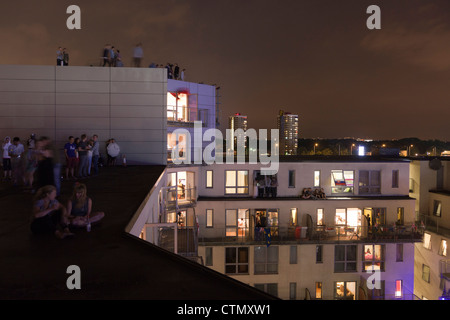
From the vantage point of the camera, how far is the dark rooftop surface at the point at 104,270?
3344 millimetres

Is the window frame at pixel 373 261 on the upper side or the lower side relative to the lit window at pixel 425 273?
upper

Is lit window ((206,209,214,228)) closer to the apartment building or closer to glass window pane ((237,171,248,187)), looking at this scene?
glass window pane ((237,171,248,187))

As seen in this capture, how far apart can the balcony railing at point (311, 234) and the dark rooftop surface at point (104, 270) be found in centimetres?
1721

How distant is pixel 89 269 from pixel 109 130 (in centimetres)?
1777

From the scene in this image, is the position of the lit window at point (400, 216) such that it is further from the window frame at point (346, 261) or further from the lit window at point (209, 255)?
the lit window at point (209, 255)

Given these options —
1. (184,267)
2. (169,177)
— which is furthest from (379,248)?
(184,267)

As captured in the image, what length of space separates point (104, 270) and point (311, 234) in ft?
69.0

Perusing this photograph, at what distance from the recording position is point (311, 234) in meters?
23.1

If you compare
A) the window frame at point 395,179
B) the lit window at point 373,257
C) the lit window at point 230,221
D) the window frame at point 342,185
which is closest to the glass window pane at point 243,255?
the lit window at point 230,221

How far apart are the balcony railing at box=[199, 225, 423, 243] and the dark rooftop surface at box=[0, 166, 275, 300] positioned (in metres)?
17.2

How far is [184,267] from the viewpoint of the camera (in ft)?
13.4

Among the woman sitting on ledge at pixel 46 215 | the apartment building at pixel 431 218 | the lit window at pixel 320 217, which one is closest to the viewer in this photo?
the woman sitting on ledge at pixel 46 215
